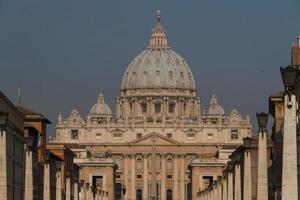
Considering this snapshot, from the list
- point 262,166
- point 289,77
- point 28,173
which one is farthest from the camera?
point 28,173

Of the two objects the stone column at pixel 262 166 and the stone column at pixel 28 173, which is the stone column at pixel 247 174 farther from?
the stone column at pixel 262 166

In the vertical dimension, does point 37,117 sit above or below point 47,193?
above

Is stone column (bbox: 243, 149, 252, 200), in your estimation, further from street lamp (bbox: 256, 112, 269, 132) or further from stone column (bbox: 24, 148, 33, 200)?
street lamp (bbox: 256, 112, 269, 132)

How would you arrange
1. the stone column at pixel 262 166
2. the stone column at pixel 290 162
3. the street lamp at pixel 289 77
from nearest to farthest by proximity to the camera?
1. the stone column at pixel 290 162
2. the street lamp at pixel 289 77
3. the stone column at pixel 262 166

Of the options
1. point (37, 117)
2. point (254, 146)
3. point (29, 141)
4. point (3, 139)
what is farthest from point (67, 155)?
point (3, 139)

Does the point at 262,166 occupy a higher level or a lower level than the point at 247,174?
lower

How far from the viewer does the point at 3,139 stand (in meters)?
45.0

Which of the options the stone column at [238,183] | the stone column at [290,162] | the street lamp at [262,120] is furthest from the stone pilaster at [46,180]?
the stone column at [290,162]

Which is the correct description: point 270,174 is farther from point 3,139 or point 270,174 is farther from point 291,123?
point 291,123

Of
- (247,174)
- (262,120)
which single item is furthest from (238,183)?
(262,120)

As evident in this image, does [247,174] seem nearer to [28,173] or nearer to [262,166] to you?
[28,173]

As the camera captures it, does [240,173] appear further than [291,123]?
Yes

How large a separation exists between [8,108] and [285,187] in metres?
30.3

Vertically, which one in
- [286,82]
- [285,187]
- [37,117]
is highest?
[37,117]
